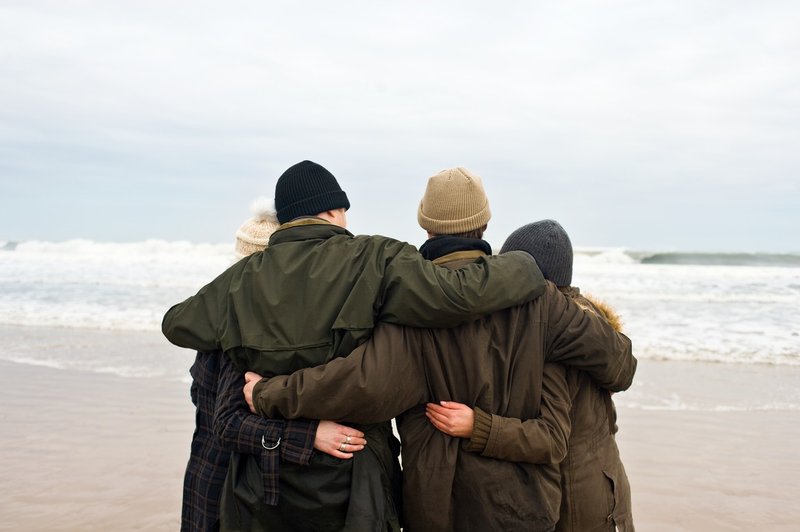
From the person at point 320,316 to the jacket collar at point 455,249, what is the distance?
107mm

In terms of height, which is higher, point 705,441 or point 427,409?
point 427,409

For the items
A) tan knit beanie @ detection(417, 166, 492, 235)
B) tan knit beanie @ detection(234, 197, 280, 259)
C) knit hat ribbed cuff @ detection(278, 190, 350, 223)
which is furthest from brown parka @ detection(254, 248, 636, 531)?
tan knit beanie @ detection(234, 197, 280, 259)

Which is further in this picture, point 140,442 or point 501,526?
point 140,442

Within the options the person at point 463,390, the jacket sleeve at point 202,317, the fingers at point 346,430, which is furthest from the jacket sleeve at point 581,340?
the jacket sleeve at point 202,317

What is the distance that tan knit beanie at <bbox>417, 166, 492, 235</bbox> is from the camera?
2199mm

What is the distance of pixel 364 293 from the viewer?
192 cm

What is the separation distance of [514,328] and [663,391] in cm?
581

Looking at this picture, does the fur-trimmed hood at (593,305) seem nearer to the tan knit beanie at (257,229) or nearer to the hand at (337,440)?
the hand at (337,440)

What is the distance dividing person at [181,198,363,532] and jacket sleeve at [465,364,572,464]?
1.19ft

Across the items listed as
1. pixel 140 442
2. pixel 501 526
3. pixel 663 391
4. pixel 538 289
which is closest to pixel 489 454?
pixel 501 526

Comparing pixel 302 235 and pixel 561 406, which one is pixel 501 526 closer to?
pixel 561 406

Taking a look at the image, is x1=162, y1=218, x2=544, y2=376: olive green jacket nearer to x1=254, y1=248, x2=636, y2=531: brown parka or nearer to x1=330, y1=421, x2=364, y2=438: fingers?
x1=254, y1=248, x2=636, y2=531: brown parka

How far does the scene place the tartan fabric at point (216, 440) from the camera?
197 cm

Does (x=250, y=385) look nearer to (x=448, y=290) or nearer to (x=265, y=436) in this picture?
(x=265, y=436)
